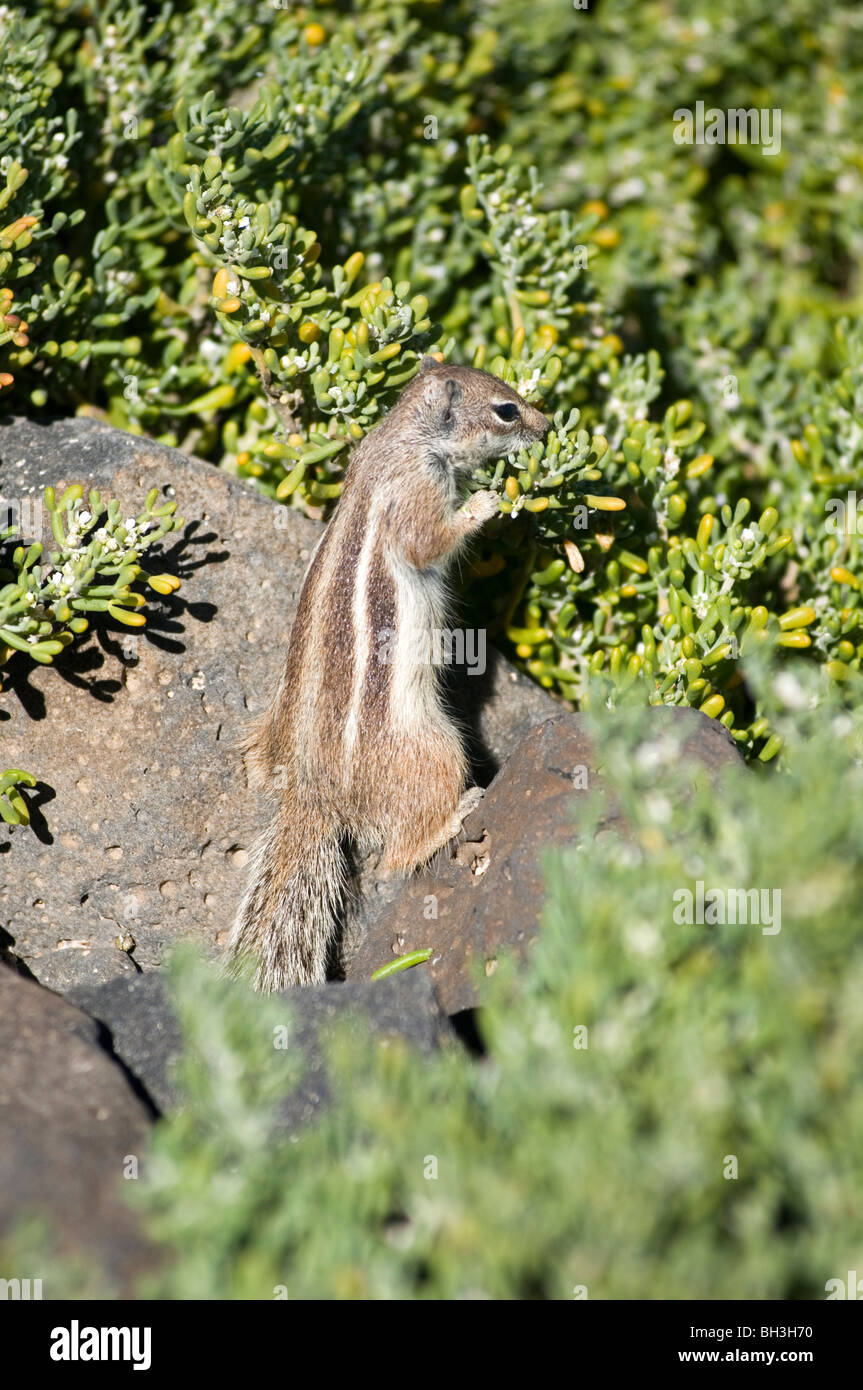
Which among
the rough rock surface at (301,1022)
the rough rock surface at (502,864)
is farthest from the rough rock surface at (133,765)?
the rough rock surface at (301,1022)

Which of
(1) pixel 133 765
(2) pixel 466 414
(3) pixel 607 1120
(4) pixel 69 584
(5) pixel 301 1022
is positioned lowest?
(5) pixel 301 1022

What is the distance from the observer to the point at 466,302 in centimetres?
635

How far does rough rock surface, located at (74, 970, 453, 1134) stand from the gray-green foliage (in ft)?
1.43

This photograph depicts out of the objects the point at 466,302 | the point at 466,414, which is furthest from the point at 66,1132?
the point at 466,302

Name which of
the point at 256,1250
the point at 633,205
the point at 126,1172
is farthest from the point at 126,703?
the point at 633,205

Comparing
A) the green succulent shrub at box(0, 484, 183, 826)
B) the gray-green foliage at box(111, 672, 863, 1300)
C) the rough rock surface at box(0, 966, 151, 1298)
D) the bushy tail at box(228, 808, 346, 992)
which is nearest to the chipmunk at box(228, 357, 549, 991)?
the bushy tail at box(228, 808, 346, 992)

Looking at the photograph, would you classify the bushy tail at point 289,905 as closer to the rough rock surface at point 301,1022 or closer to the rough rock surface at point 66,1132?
the rough rock surface at point 301,1022

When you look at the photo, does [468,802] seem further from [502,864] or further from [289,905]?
[289,905]

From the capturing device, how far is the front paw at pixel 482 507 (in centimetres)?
484

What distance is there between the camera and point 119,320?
216 inches

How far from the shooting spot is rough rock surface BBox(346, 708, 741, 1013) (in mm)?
3873

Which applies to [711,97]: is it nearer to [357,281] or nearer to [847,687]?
[357,281]

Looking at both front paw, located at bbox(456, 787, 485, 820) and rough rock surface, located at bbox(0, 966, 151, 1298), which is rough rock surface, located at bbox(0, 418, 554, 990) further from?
rough rock surface, located at bbox(0, 966, 151, 1298)

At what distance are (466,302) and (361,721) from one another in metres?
2.80
